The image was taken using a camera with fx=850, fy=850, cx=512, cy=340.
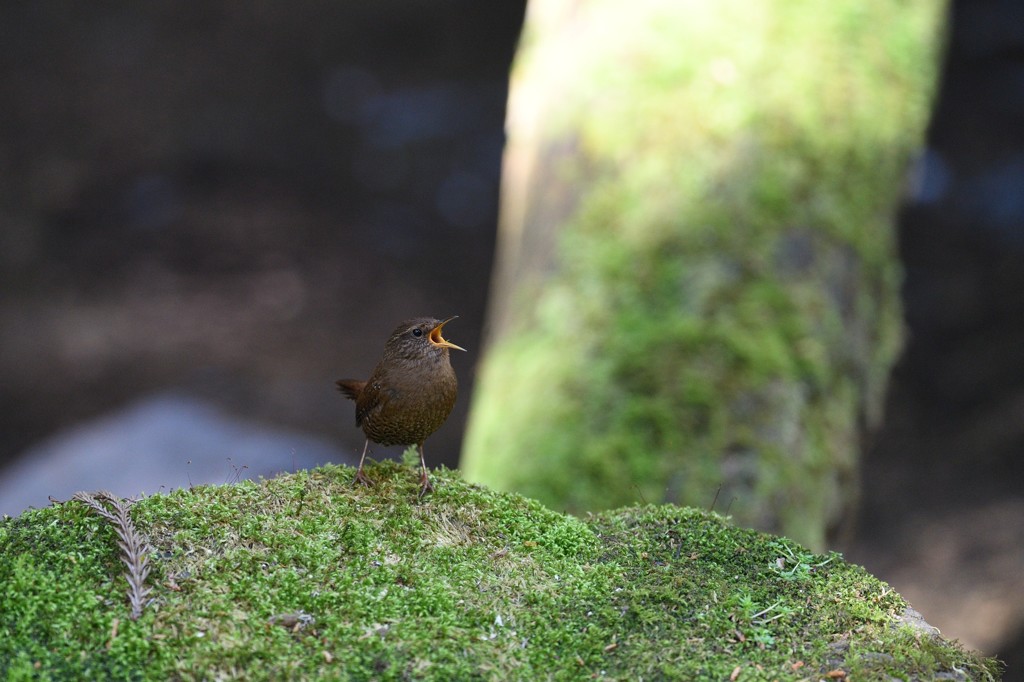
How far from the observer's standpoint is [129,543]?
1.90 metres

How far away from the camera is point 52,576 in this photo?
6.05 feet

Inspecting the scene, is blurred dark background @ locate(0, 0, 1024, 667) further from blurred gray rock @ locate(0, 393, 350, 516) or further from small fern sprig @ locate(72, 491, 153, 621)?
small fern sprig @ locate(72, 491, 153, 621)

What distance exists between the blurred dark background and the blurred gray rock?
0.13 feet

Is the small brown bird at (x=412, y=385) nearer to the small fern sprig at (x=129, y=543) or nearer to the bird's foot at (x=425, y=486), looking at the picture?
the bird's foot at (x=425, y=486)

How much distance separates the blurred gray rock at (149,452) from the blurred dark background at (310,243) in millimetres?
41

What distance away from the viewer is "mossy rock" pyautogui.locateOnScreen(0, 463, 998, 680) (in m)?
1.78

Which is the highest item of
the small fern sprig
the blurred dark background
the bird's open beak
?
the blurred dark background

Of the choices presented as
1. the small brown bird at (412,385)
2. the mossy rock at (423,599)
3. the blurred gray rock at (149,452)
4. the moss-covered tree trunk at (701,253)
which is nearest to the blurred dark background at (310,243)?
the blurred gray rock at (149,452)

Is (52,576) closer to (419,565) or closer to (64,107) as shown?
(419,565)

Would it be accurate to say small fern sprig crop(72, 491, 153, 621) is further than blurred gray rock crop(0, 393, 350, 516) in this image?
No

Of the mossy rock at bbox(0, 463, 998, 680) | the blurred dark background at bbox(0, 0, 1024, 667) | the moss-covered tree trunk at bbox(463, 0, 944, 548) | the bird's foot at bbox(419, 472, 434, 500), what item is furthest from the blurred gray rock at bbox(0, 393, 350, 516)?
the mossy rock at bbox(0, 463, 998, 680)

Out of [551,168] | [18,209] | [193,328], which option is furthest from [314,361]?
[551,168]

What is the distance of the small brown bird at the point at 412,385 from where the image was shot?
2.56 metres

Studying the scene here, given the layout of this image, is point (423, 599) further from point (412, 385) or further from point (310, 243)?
point (310, 243)
